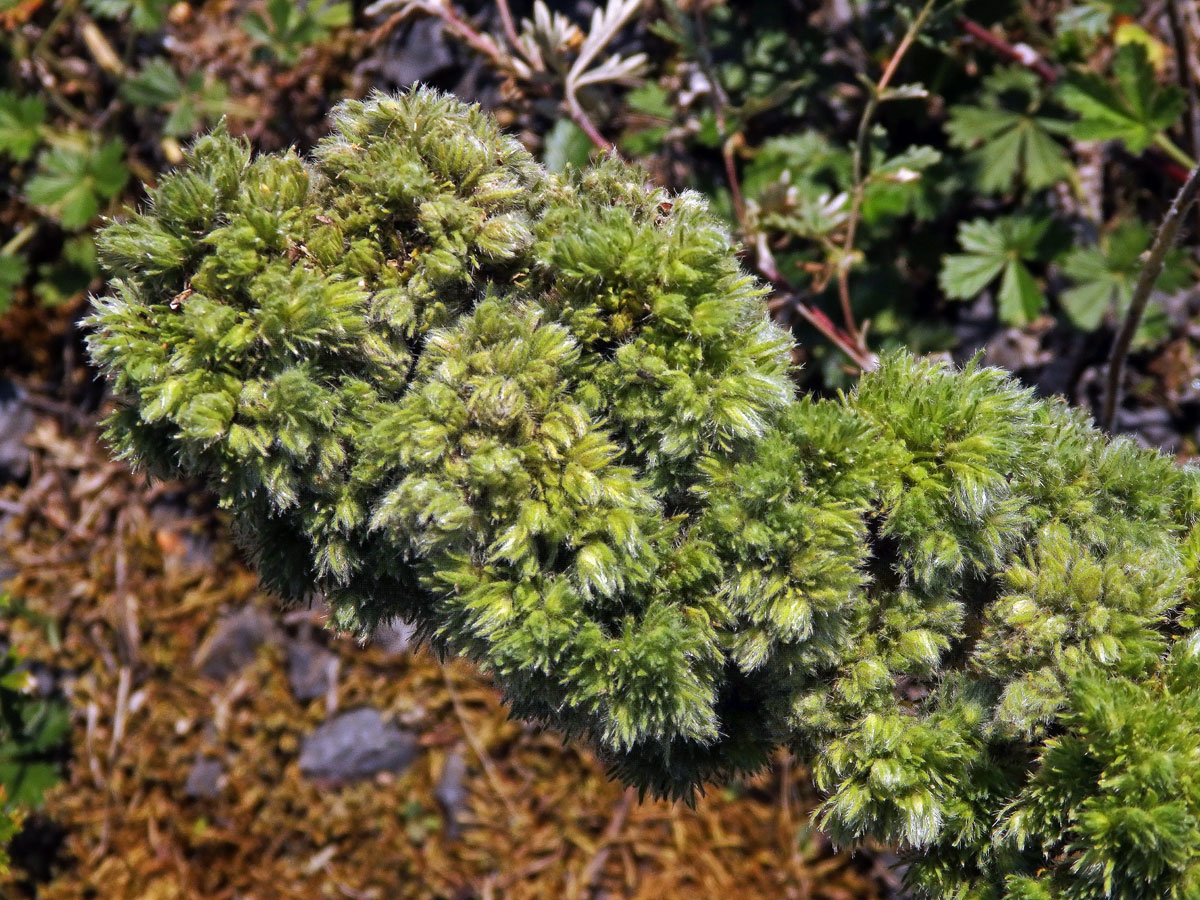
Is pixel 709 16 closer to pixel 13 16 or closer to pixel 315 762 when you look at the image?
pixel 13 16

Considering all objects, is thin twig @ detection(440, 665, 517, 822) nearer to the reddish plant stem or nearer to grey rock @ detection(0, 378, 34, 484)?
grey rock @ detection(0, 378, 34, 484)

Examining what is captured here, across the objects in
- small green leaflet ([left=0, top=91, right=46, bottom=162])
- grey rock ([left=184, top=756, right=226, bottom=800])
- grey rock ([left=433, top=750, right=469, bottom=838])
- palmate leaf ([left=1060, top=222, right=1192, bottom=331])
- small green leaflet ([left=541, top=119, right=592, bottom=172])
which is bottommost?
grey rock ([left=184, top=756, right=226, bottom=800])

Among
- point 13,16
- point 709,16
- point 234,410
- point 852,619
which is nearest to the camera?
A: point 234,410

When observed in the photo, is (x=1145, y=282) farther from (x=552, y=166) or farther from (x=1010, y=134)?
(x=552, y=166)

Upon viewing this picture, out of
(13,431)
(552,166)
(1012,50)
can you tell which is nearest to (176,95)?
(552,166)

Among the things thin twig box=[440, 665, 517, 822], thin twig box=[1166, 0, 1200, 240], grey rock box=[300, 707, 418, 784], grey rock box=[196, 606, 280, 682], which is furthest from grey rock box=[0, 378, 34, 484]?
thin twig box=[1166, 0, 1200, 240]

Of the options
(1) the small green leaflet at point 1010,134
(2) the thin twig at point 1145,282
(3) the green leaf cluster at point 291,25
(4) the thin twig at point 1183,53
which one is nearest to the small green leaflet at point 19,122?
(3) the green leaf cluster at point 291,25

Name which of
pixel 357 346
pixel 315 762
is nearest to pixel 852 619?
pixel 357 346

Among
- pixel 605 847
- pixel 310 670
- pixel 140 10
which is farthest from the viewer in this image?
pixel 310 670
